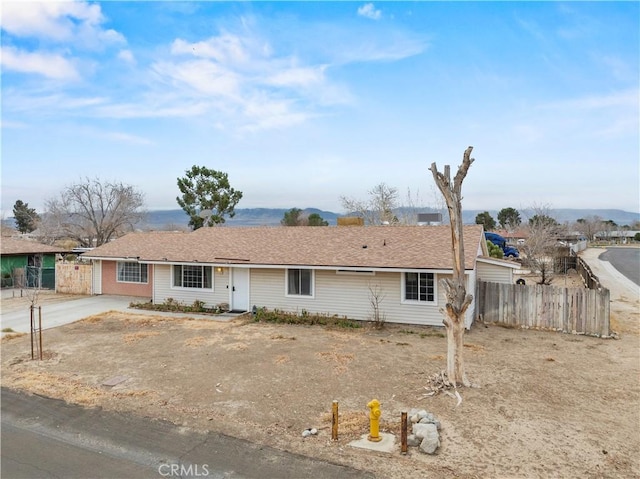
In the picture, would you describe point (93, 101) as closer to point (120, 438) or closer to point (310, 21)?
point (310, 21)

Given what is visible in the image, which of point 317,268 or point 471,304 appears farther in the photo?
point 317,268

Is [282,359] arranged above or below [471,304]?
below

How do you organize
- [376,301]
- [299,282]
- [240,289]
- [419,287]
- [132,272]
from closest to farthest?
[419,287], [376,301], [299,282], [240,289], [132,272]

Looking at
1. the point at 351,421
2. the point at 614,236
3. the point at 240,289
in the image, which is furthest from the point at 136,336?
the point at 614,236

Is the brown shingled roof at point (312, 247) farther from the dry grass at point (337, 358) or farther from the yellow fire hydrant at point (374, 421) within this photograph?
the yellow fire hydrant at point (374, 421)

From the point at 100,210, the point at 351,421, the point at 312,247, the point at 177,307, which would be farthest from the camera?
the point at 100,210

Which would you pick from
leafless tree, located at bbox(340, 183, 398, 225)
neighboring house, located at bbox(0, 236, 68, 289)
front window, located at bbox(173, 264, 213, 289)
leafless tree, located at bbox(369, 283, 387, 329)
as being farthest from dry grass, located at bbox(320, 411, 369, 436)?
leafless tree, located at bbox(340, 183, 398, 225)

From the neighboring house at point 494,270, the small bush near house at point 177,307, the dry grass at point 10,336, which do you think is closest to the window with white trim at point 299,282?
the small bush near house at point 177,307

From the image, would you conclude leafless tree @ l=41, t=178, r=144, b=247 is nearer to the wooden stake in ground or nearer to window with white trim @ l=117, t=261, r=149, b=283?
window with white trim @ l=117, t=261, r=149, b=283

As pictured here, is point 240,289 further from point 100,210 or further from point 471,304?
point 100,210

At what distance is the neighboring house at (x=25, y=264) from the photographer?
1007 inches

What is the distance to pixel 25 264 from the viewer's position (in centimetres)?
2867

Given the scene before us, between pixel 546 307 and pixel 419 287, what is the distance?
4526 millimetres

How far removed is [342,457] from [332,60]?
60.0 ft
